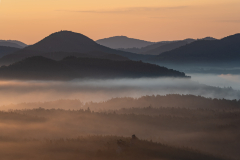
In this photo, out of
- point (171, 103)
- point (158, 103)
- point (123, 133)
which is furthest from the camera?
point (171, 103)

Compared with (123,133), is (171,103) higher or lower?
higher

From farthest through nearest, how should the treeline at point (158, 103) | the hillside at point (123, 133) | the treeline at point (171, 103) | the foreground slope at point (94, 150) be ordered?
the treeline at point (171, 103) < the treeline at point (158, 103) < the hillside at point (123, 133) < the foreground slope at point (94, 150)

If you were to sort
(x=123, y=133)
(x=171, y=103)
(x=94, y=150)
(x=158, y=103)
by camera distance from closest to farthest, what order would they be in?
1. (x=94, y=150)
2. (x=123, y=133)
3. (x=158, y=103)
4. (x=171, y=103)

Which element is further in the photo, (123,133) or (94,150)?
(123,133)

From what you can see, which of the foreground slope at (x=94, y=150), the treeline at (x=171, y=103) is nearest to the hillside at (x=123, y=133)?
the foreground slope at (x=94, y=150)

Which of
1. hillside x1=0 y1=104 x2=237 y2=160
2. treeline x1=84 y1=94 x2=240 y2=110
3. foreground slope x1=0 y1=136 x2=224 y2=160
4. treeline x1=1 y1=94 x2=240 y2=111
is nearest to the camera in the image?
foreground slope x1=0 y1=136 x2=224 y2=160

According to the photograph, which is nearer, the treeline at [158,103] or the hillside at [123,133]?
the hillside at [123,133]

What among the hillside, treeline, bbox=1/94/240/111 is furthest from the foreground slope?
treeline, bbox=1/94/240/111

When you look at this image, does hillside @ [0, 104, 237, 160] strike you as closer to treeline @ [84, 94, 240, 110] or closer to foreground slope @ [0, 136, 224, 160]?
foreground slope @ [0, 136, 224, 160]

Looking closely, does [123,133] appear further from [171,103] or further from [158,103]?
[171,103]

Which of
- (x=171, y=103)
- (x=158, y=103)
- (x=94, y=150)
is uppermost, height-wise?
(x=171, y=103)

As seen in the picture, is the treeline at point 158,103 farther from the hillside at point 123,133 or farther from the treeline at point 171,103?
the hillside at point 123,133

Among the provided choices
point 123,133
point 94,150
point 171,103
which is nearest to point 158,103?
point 171,103
